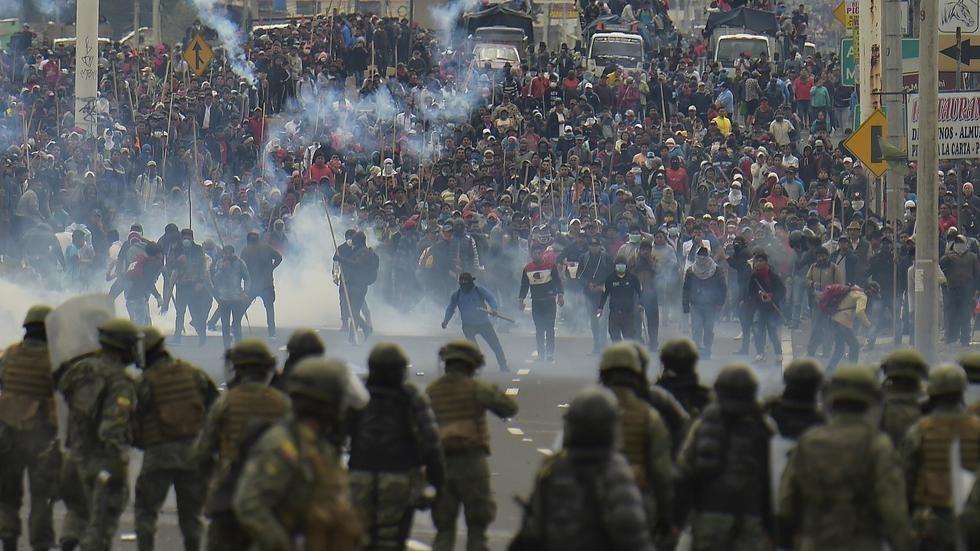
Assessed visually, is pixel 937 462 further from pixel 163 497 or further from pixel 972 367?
pixel 163 497

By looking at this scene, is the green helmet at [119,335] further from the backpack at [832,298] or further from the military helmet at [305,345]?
the backpack at [832,298]

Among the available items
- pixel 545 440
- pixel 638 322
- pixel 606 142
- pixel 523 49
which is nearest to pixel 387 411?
pixel 545 440

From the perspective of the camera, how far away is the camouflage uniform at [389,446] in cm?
930

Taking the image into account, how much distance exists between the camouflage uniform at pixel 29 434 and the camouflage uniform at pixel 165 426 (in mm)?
762

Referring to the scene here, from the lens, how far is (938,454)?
855cm

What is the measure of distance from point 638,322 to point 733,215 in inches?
175

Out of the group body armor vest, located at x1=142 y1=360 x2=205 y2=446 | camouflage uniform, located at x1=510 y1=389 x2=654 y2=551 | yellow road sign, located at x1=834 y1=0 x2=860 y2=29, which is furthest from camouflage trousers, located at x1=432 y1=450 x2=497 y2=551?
yellow road sign, located at x1=834 y1=0 x2=860 y2=29

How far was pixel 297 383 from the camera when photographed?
6746 millimetres

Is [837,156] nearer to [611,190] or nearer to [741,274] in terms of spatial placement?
[611,190]

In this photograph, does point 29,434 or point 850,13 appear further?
point 850,13

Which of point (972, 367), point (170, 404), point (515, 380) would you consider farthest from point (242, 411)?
point (515, 380)

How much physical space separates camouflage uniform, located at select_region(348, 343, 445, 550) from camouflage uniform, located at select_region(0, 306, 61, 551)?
6.86ft

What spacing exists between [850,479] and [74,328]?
14.3ft

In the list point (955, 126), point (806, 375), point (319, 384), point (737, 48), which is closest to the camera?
point (319, 384)
